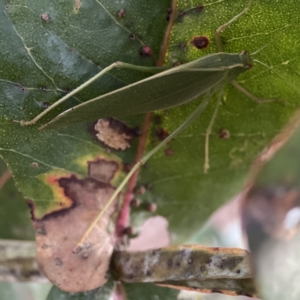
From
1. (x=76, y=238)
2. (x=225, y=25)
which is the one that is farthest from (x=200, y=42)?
(x=76, y=238)

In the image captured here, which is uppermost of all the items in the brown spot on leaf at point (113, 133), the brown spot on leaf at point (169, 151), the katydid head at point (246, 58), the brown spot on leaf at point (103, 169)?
the katydid head at point (246, 58)

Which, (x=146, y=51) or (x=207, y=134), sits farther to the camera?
(x=207, y=134)

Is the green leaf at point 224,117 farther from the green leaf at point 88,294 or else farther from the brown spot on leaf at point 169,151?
the green leaf at point 88,294

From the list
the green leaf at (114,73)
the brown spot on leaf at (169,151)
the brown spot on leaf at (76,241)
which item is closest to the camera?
the green leaf at (114,73)

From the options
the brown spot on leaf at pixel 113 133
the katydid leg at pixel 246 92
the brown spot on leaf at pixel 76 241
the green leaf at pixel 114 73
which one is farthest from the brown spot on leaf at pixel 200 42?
the brown spot on leaf at pixel 76 241

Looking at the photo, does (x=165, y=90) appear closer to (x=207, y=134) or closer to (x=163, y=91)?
(x=163, y=91)

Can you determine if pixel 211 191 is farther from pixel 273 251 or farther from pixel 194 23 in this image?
pixel 273 251

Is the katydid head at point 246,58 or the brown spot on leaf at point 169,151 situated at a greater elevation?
the katydid head at point 246,58

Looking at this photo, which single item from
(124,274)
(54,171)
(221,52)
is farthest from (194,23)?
(124,274)
